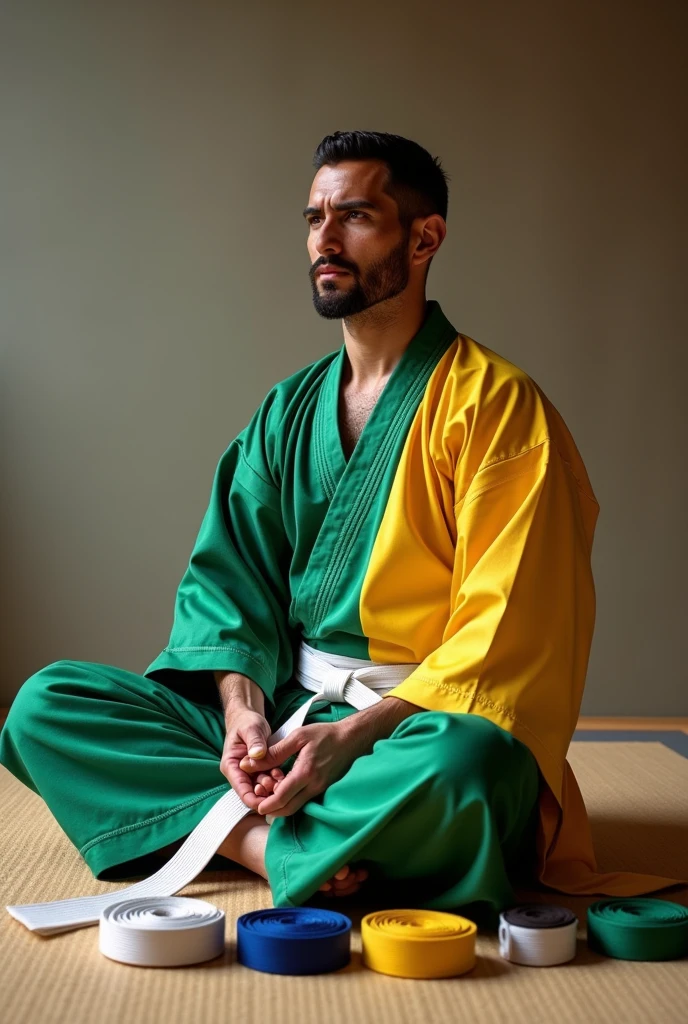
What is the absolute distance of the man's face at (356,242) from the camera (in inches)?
91.4

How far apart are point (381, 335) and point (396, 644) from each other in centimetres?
66

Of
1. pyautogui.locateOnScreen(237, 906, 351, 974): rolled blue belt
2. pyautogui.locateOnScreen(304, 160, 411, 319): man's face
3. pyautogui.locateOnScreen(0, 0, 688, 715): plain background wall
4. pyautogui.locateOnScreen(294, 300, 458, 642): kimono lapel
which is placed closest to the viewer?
pyautogui.locateOnScreen(237, 906, 351, 974): rolled blue belt

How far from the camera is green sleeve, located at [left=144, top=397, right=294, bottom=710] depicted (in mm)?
2293

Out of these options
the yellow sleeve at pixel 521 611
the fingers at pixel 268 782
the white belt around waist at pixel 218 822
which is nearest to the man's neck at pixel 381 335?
the yellow sleeve at pixel 521 611

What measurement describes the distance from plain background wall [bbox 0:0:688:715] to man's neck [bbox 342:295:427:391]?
5.70 feet

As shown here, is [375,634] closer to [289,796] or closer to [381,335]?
[289,796]

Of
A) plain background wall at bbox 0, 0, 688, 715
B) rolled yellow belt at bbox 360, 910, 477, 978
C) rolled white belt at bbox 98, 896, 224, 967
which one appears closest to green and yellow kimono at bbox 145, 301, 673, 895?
rolled yellow belt at bbox 360, 910, 477, 978

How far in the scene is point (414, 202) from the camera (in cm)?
240

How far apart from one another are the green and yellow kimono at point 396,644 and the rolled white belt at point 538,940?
11 centimetres

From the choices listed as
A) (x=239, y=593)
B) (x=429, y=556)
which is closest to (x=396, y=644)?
(x=429, y=556)

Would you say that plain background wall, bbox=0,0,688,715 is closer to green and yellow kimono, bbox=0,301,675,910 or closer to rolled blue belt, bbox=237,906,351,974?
green and yellow kimono, bbox=0,301,675,910

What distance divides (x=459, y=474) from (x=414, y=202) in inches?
25.8

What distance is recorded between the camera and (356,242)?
2.33m

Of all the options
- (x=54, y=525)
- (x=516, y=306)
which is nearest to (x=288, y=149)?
(x=516, y=306)
